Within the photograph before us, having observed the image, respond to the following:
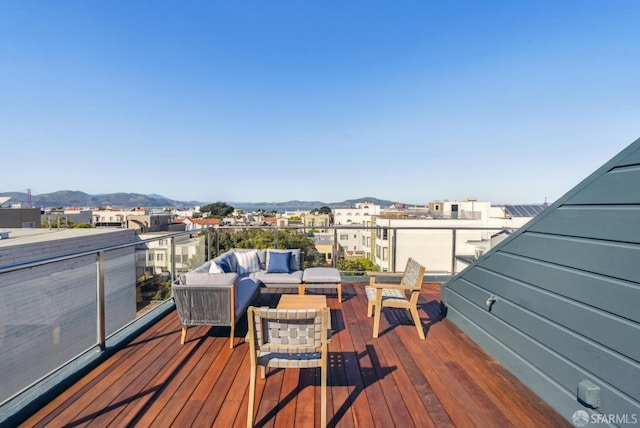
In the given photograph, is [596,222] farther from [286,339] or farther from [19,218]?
[19,218]

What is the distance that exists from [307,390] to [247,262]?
3.01 meters

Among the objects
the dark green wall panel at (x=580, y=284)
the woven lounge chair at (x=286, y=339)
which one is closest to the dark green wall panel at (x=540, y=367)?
the dark green wall panel at (x=580, y=284)

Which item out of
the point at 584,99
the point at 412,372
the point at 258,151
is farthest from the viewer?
the point at 258,151

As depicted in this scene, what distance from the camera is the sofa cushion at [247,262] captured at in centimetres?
478

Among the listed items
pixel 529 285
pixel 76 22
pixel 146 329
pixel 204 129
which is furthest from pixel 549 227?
pixel 204 129

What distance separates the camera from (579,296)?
6.05 feet

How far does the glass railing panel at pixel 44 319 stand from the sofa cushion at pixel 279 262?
8.09 feet

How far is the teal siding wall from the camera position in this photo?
154 cm

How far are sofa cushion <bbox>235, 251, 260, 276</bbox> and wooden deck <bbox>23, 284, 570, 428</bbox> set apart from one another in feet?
5.63

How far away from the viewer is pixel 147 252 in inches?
150

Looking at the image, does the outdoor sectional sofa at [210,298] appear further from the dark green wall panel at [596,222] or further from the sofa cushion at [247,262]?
the dark green wall panel at [596,222]

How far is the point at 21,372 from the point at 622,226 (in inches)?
189

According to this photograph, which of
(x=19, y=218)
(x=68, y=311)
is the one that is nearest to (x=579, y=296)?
(x=68, y=311)

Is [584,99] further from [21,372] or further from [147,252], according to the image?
[21,372]
